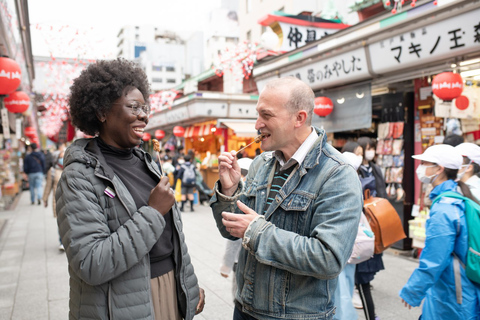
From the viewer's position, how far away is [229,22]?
40906 mm

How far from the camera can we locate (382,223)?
4.07 metres

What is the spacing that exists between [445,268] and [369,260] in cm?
148

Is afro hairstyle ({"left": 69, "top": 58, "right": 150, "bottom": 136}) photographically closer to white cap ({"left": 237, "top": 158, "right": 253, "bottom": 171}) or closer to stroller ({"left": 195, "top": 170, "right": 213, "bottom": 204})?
white cap ({"left": 237, "top": 158, "right": 253, "bottom": 171})

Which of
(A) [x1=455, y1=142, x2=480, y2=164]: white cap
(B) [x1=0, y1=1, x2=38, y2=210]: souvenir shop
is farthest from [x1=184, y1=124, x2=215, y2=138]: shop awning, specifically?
(A) [x1=455, y1=142, x2=480, y2=164]: white cap

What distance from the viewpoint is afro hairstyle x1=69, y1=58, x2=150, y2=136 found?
77.4 inches

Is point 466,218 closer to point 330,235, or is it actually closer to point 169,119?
point 330,235

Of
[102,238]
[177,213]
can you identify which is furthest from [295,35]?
[102,238]

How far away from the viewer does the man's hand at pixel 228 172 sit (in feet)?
6.86

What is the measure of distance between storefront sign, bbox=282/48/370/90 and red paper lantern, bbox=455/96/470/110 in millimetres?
1654

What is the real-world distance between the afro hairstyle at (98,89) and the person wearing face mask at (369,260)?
3.22 metres

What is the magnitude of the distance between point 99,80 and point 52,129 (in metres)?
37.8

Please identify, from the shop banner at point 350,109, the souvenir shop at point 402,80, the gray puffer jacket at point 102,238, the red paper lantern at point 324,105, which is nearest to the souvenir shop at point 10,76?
the gray puffer jacket at point 102,238

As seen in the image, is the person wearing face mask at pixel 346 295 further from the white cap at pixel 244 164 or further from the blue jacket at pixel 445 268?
the white cap at pixel 244 164

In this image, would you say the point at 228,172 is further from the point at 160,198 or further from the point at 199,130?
the point at 199,130
